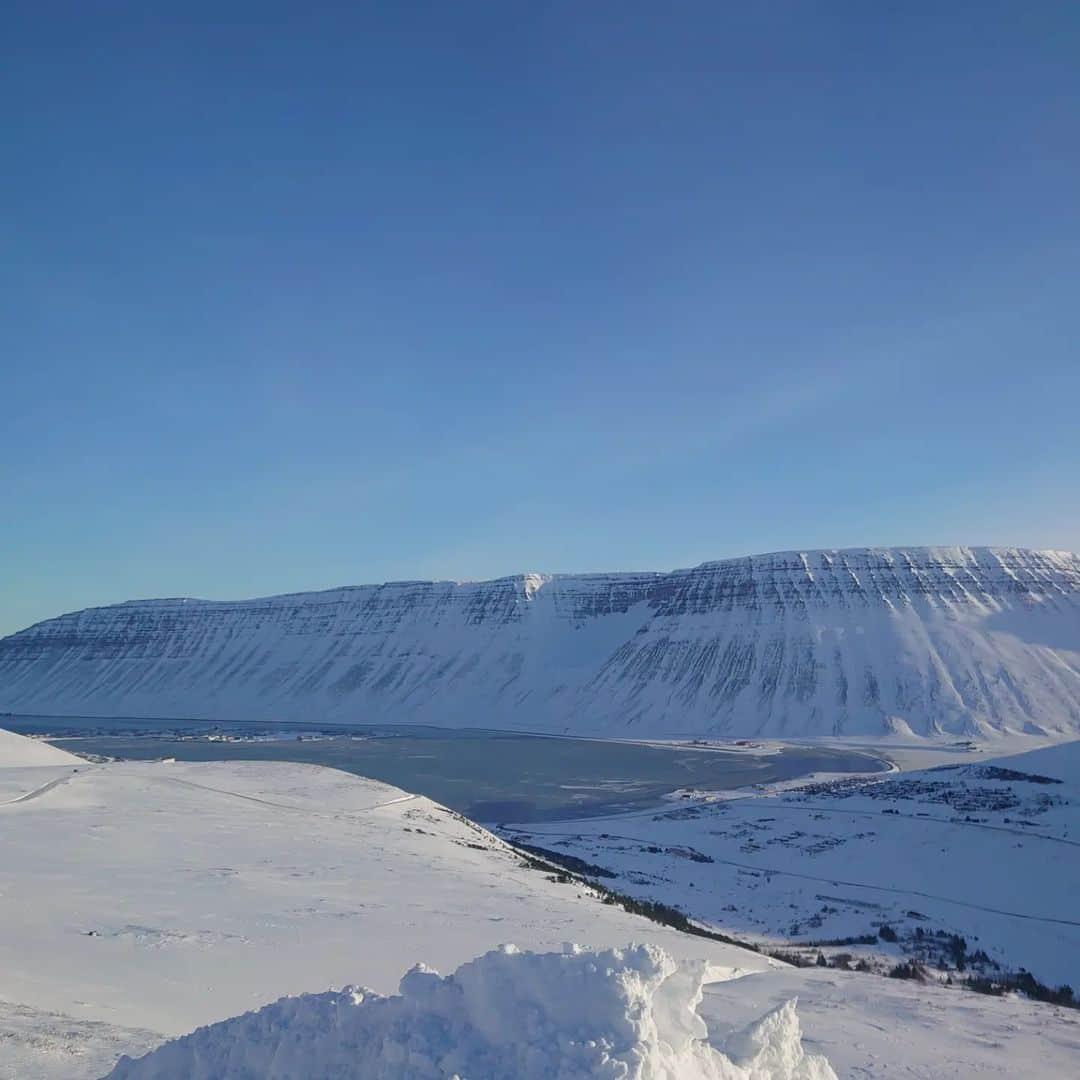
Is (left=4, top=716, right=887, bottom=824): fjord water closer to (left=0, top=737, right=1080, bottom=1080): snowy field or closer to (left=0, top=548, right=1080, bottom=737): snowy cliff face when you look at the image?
(left=0, top=548, right=1080, bottom=737): snowy cliff face

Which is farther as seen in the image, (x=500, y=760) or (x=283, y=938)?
(x=500, y=760)

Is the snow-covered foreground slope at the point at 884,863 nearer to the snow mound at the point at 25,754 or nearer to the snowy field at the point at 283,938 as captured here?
the snowy field at the point at 283,938

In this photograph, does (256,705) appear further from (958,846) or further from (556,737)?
(958,846)

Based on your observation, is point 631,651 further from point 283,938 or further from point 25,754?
point 283,938

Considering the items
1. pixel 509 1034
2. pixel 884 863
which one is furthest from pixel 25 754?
pixel 509 1034

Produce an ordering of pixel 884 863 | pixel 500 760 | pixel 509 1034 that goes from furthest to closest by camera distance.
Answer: pixel 500 760 < pixel 884 863 < pixel 509 1034

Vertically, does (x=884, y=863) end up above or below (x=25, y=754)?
below

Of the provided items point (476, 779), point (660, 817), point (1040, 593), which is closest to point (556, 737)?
point (476, 779)
